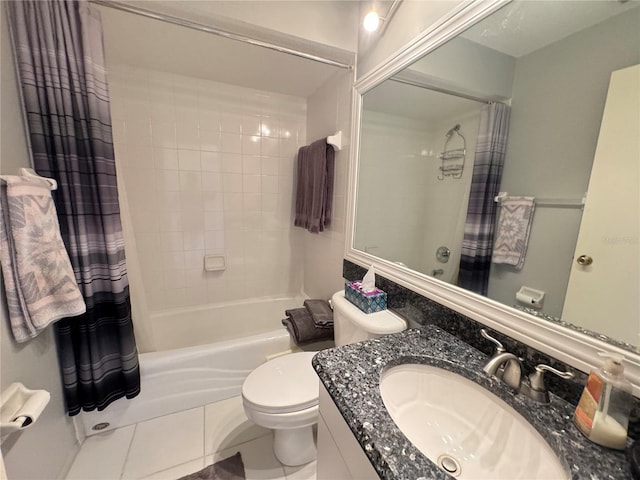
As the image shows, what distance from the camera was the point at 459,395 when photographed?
0.70m

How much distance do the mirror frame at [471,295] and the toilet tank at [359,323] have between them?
0.17 metres

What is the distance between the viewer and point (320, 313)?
64.5 inches

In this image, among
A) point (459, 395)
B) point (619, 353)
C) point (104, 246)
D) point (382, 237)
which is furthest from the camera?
Answer: point (382, 237)

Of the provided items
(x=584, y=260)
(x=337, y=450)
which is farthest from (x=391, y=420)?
(x=584, y=260)

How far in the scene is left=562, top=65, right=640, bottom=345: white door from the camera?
0.65m

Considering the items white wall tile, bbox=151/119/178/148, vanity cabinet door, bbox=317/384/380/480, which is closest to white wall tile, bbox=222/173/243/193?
white wall tile, bbox=151/119/178/148

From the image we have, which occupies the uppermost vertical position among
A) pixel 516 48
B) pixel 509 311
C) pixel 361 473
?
pixel 516 48

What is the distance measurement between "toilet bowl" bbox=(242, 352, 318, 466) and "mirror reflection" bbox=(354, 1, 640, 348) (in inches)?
29.5

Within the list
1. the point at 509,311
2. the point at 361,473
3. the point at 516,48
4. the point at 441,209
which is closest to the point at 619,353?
the point at 509,311

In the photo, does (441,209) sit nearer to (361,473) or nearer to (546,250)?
(546,250)

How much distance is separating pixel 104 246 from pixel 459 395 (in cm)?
151

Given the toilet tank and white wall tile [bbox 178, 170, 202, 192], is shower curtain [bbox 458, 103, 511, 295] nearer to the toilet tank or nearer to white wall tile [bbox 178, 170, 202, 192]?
the toilet tank

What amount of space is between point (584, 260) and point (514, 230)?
0.70 feet

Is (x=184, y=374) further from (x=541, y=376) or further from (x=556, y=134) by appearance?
(x=556, y=134)
